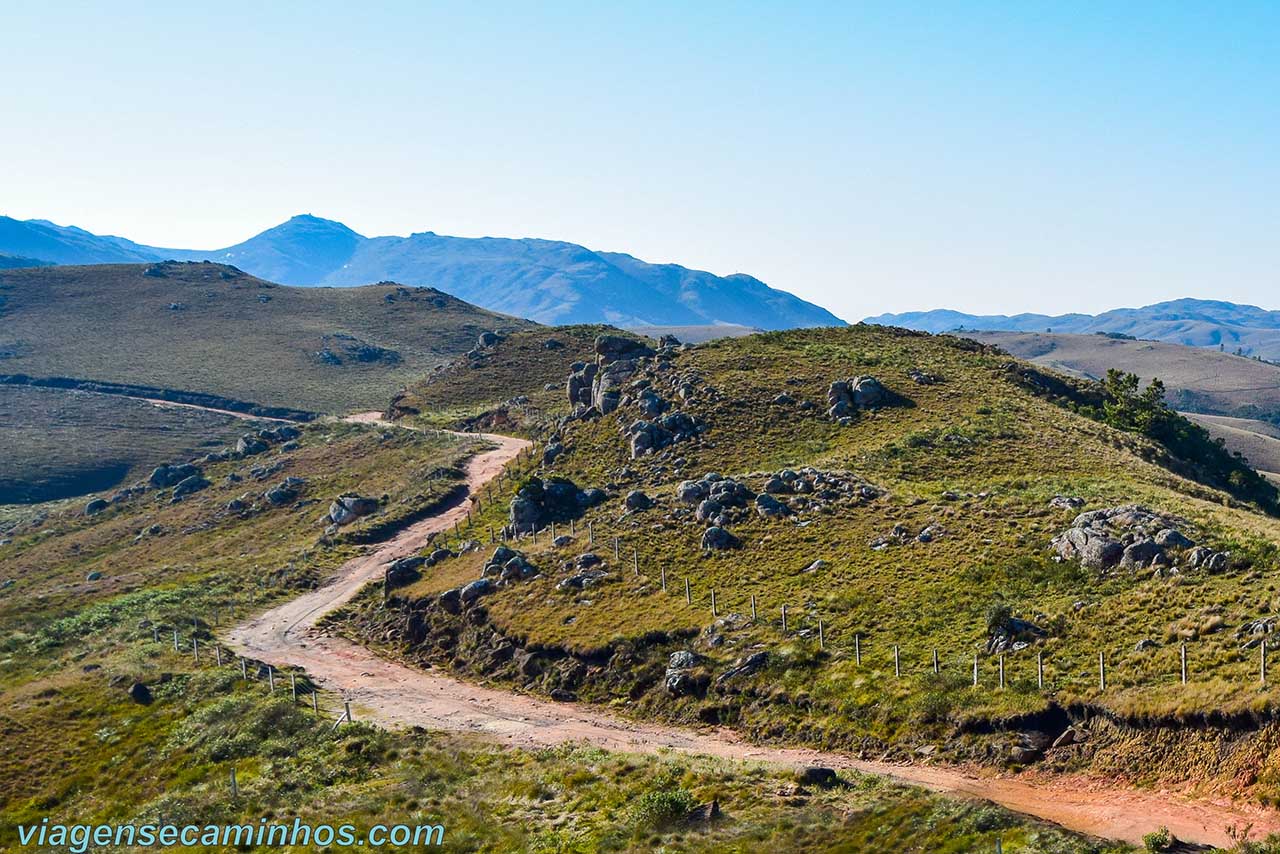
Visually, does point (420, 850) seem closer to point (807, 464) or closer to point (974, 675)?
point (974, 675)

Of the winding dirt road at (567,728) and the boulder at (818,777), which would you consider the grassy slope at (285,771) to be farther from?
the winding dirt road at (567,728)

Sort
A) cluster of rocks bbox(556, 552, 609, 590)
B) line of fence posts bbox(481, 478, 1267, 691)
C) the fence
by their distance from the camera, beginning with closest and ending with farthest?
line of fence posts bbox(481, 478, 1267, 691) → the fence → cluster of rocks bbox(556, 552, 609, 590)

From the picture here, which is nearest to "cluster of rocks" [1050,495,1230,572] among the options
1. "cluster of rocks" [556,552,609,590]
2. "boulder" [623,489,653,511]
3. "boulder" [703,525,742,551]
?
"boulder" [703,525,742,551]

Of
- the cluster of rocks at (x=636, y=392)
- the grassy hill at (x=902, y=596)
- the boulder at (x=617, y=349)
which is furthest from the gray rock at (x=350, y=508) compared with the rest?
the boulder at (x=617, y=349)

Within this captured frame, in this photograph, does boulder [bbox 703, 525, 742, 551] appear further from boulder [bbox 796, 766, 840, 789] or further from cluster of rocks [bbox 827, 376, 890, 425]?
boulder [bbox 796, 766, 840, 789]

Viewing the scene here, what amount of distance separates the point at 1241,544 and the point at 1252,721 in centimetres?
1483

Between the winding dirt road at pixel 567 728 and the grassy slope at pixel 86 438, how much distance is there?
84.8 meters

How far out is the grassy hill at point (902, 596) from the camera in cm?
3331

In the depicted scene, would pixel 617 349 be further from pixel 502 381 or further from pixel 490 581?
pixel 502 381

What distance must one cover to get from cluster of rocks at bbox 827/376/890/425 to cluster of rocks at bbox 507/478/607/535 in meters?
20.8

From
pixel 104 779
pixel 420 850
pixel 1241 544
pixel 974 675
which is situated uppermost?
Answer: pixel 1241 544

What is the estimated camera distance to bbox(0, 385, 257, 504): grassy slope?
454 ft

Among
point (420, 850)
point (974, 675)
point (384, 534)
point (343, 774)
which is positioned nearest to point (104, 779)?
point (343, 774)

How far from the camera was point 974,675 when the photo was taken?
36.5 meters
